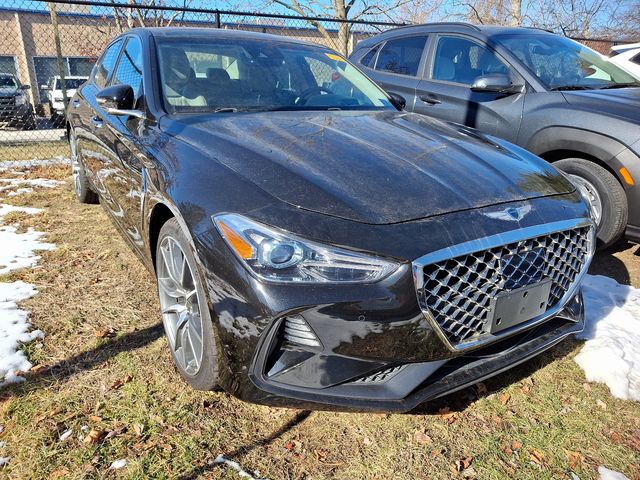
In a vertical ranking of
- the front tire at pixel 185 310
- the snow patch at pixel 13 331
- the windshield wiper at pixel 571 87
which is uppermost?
the windshield wiper at pixel 571 87

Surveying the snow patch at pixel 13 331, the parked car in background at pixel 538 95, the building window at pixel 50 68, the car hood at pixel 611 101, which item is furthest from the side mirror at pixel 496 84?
the building window at pixel 50 68

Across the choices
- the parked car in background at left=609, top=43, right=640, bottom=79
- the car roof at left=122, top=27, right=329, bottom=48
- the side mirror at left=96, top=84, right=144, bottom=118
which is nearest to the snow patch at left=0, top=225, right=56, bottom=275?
the side mirror at left=96, top=84, right=144, bottom=118

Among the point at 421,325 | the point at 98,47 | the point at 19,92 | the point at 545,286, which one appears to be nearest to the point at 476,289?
the point at 421,325

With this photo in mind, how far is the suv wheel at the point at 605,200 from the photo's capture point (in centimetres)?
362

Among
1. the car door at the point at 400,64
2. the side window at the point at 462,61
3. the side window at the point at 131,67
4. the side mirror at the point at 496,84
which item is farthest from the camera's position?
the car door at the point at 400,64

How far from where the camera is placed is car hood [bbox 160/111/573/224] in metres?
1.90

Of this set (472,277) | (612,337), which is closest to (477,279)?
(472,277)

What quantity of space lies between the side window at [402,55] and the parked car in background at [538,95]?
0.01 metres

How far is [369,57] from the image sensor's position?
580 centimetres

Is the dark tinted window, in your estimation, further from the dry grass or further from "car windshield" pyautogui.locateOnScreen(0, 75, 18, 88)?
"car windshield" pyautogui.locateOnScreen(0, 75, 18, 88)

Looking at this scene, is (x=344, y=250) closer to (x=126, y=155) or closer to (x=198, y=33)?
(x=126, y=155)

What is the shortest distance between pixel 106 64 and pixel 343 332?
→ 11.7 ft

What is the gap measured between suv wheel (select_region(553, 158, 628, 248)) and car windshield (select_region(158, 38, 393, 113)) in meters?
1.66

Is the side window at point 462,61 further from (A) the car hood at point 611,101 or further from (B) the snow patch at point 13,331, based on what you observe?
(B) the snow patch at point 13,331
